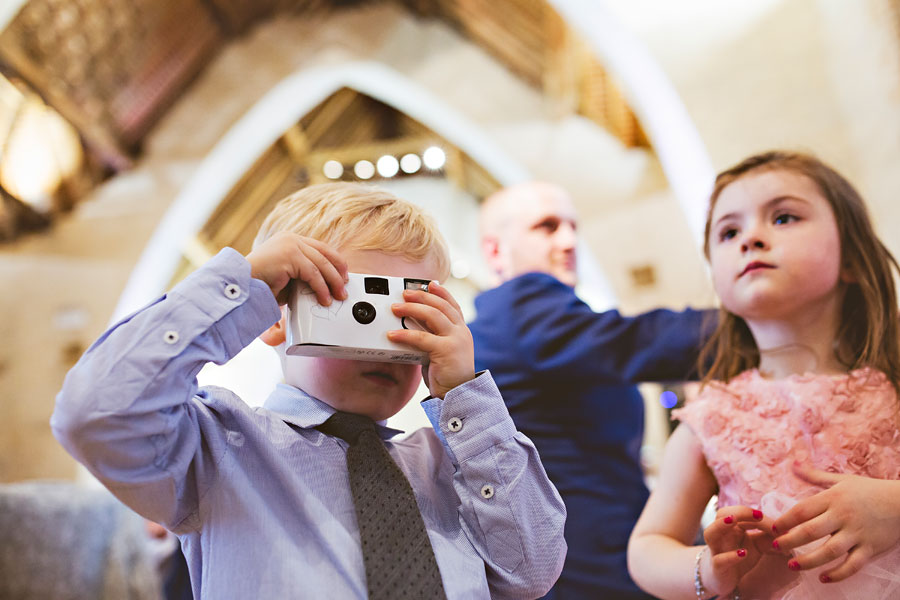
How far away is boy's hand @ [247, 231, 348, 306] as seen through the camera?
1.53 feet

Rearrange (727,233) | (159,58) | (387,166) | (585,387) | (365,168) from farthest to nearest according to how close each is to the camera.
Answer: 1. (365,168)
2. (387,166)
3. (159,58)
4. (585,387)
5. (727,233)

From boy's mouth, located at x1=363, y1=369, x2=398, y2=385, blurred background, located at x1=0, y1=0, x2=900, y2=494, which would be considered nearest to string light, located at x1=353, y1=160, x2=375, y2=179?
blurred background, located at x1=0, y1=0, x2=900, y2=494

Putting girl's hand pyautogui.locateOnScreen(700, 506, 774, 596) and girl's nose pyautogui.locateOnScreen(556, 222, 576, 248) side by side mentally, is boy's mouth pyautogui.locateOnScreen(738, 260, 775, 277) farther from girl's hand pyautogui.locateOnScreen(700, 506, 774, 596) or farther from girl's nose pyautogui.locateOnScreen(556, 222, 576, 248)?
girl's nose pyautogui.locateOnScreen(556, 222, 576, 248)

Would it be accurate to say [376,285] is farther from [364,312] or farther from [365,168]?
[365,168]

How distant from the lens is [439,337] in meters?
0.49

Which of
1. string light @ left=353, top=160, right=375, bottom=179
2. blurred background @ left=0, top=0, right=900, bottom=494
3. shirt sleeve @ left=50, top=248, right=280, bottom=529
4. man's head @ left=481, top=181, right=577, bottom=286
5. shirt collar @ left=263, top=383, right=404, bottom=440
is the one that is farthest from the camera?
string light @ left=353, top=160, right=375, bottom=179

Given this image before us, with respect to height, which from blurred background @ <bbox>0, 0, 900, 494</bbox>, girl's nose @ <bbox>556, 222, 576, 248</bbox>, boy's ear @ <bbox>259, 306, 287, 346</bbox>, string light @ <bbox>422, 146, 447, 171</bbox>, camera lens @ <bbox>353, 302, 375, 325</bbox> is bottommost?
camera lens @ <bbox>353, 302, 375, 325</bbox>

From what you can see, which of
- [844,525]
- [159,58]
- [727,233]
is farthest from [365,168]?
[844,525]

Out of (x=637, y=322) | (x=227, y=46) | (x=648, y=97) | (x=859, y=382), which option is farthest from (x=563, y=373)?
(x=227, y=46)

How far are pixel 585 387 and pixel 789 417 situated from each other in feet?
0.85

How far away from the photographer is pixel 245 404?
52 centimetres

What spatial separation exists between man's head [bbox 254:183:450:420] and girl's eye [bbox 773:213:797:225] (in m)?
0.29

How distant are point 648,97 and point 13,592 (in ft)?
5.02

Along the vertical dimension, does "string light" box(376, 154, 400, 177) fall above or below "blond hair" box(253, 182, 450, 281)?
above
